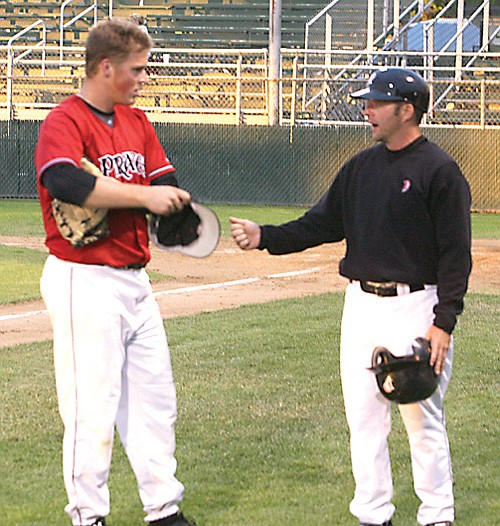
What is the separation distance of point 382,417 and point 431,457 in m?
0.22

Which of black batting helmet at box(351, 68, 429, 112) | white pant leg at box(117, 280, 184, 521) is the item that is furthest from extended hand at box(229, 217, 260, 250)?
black batting helmet at box(351, 68, 429, 112)

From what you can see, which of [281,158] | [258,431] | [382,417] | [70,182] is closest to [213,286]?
[258,431]

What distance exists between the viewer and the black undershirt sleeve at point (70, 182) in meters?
3.73

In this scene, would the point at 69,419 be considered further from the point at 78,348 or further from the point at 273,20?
the point at 273,20

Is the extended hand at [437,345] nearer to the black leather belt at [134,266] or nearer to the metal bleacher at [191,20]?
the black leather belt at [134,266]

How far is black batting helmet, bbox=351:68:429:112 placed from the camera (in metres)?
4.01

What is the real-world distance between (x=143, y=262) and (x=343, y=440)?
2.14m

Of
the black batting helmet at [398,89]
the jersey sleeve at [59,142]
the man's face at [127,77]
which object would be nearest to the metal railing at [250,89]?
the black batting helmet at [398,89]

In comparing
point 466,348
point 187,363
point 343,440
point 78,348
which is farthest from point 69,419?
point 466,348

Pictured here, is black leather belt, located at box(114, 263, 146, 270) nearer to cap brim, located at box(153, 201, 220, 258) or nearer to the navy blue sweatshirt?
cap brim, located at box(153, 201, 220, 258)

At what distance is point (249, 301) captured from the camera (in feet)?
35.3

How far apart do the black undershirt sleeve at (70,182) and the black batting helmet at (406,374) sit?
44.7 inches

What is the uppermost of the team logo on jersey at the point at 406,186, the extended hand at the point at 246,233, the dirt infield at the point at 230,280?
the team logo on jersey at the point at 406,186

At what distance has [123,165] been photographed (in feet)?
13.0
